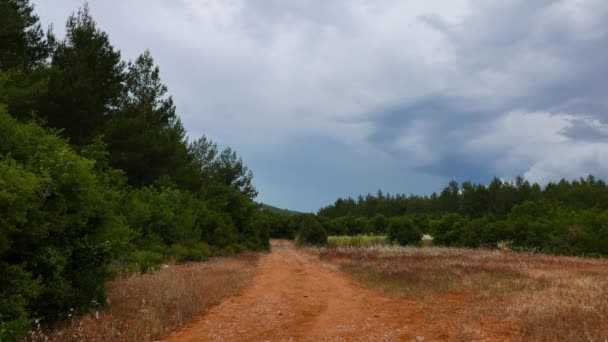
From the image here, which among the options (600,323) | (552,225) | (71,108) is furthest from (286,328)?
(552,225)

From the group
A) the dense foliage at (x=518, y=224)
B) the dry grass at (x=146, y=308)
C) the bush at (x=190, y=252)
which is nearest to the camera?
the dry grass at (x=146, y=308)

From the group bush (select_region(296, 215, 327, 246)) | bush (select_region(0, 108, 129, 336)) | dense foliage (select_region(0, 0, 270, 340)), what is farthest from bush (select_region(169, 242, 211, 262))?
bush (select_region(296, 215, 327, 246))

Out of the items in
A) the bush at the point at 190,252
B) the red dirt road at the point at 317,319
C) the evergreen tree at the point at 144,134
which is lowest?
the red dirt road at the point at 317,319

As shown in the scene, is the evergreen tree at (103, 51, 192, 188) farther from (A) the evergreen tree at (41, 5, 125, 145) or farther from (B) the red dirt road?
(B) the red dirt road

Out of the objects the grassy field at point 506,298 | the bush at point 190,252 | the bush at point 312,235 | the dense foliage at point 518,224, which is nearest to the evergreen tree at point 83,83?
the bush at point 190,252

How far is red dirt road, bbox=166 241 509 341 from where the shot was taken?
30.4 feet

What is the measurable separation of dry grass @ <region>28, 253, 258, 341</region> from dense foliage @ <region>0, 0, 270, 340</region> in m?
0.53

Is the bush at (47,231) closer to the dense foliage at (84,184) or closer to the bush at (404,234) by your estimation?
the dense foliage at (84,184)

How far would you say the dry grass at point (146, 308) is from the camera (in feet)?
28.6

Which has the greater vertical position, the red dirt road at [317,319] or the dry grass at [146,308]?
the dry grass at [146,308]

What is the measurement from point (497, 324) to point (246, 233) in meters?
39.5

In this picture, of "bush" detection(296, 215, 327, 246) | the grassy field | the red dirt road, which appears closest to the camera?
the grassy field

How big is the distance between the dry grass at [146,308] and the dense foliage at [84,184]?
1.72ft

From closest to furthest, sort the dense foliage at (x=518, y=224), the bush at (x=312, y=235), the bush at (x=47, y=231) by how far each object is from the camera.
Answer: the bush at (x=47, y=231), the dense foliage at (x=518, y=224), the bush at (x=312, y=235)
